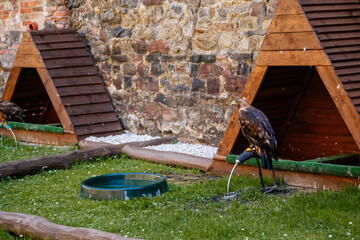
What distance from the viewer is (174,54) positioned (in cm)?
871

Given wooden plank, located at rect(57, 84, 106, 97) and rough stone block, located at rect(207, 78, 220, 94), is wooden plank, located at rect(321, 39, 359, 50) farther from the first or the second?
wooden plank, located at rect(57, 84, 106, 97)

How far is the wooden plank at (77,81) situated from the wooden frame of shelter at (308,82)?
3393 millimetres

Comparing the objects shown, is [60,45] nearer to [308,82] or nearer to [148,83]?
[148,83]

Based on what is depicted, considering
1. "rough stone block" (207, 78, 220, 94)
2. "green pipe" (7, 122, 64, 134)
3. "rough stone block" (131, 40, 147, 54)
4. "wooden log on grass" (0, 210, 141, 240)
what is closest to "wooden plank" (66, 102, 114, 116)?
"green pipe" (7, 122, 64, 134)

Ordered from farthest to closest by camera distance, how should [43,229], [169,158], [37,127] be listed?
1. [37,127]
2. [169,158]
3. [43,229]

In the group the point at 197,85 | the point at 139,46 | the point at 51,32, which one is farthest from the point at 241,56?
the point at 51,32

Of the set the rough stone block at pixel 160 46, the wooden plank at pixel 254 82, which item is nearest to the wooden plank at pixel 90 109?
the rough stone block at pixel 160 46

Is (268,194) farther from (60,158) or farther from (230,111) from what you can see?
(60,158)

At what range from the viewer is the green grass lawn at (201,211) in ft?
15.6

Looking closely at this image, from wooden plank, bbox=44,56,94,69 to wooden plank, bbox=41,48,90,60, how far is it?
→ 0.05 m

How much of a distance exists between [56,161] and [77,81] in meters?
2.36

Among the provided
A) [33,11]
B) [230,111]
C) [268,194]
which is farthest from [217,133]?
[33,11]

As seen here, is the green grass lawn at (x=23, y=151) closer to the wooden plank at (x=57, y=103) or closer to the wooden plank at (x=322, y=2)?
the wooden plank at (x=57, y=103)

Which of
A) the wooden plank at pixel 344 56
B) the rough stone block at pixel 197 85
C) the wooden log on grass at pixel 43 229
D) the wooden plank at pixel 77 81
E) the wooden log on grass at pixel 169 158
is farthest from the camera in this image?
the wooden plank at pixel 77 81
